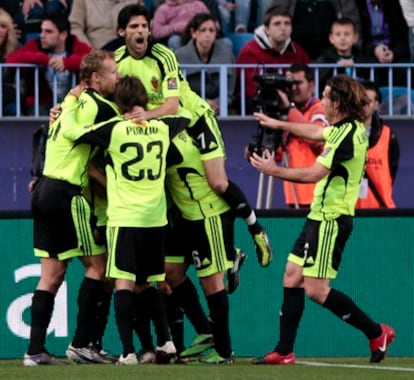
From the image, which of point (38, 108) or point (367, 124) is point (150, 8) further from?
point (367, 124)

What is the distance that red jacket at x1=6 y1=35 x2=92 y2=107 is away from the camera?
17.1 metres

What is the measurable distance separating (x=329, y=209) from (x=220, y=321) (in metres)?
1.18

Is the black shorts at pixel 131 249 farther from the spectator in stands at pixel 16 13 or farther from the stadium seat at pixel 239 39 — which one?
the stadium seat at pixel 239 39

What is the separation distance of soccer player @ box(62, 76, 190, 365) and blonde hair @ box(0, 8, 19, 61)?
4739 millimetres

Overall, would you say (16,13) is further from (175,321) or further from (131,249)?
(131,249)

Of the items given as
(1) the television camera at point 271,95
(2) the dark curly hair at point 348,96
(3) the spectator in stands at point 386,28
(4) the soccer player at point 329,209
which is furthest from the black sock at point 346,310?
(3) the spectator in stands at point 386,28

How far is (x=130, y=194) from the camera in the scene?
1283 cm

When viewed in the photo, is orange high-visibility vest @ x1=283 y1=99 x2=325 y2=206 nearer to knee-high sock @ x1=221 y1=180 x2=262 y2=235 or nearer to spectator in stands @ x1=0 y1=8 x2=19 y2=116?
knee-high sock @ x1=221 y1=180 x2=262 y2=235

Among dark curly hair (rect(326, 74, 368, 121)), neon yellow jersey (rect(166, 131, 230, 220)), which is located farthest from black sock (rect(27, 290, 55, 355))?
dark curly hair (rect(326, 74, 368, 121))

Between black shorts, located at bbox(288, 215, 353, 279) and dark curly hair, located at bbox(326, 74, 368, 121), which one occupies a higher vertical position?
dark curly hair, located at bbox(326, 74, 368, 121)

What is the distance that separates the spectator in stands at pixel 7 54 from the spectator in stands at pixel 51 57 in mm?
131

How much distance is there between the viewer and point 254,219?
13906 mm

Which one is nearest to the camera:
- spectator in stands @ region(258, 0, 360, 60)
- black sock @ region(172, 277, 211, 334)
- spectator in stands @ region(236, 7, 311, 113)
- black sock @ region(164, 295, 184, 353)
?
black sock @ region(172, 277, 211, 334)

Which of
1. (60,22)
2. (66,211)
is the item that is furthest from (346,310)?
(60,22)
